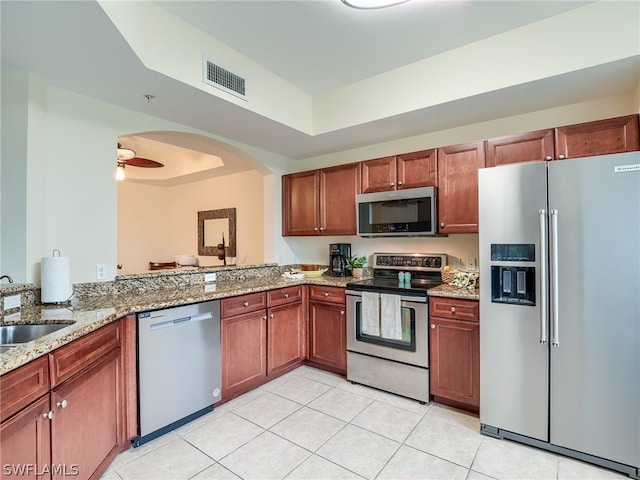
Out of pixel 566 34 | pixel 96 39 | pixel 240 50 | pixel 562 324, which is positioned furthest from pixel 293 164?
pixel 562 324

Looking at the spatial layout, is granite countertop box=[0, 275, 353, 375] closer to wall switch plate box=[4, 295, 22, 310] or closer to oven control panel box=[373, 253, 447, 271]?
wall switch plate box=[4, 295, 22, 310]

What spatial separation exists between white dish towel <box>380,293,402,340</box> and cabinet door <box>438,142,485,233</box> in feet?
2.52

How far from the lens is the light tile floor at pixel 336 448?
1816mm

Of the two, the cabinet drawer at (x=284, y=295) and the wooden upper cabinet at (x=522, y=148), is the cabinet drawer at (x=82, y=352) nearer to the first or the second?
the cabinet drawer at (x=284, y=295)

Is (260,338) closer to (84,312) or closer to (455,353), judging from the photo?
(84,312)

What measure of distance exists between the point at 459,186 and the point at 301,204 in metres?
1.80

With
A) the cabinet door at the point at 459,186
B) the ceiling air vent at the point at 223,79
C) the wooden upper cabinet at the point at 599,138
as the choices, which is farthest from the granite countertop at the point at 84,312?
the wooden upper cabinet at the point at 599,138

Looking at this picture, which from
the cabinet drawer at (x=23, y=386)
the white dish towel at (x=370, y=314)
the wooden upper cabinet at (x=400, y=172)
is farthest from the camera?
the wooden upper cabinet at (x=400, y=172)

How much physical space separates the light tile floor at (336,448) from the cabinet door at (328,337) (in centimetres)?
49

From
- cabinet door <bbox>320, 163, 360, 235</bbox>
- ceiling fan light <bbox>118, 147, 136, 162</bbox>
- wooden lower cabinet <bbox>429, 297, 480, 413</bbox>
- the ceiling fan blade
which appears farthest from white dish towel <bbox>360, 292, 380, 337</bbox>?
the ceiling fan blade

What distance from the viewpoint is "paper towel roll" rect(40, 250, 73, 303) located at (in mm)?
2057

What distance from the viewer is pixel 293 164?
4.25 meters

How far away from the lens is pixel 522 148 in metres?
2.50

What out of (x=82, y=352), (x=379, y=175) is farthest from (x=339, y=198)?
(x=82, y=352)
